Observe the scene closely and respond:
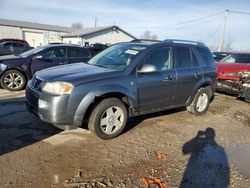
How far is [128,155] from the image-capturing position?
398cm

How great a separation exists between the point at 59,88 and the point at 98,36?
→ 3365 centimetres

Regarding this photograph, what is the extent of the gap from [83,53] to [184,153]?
6.21 m

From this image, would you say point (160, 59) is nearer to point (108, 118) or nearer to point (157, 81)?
point (157, 81)

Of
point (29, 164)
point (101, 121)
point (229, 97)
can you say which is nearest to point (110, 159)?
point (101, 121)

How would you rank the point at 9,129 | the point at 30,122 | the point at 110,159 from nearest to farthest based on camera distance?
Result: the point at 110,159 → the point at 9,129 → the point at 30,122

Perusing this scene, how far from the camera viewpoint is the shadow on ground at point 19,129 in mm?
4087

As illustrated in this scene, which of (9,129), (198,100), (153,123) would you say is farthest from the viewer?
(198,100)

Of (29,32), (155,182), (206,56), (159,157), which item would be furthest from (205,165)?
Result: (29,32)

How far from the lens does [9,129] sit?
462cm

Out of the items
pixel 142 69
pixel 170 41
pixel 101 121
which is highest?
pixel 170 41

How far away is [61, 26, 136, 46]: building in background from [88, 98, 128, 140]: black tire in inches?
1256

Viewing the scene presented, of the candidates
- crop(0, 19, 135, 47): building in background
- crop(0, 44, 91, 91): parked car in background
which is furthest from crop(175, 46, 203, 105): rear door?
crop(0, 19, 135, 47): building in background

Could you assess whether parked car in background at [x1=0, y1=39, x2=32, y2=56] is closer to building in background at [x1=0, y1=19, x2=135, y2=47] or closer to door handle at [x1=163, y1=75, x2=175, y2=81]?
door handle at [x1=163, y1=75, x2=175, y2=81]

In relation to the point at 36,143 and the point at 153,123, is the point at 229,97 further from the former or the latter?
the point at 36,143
